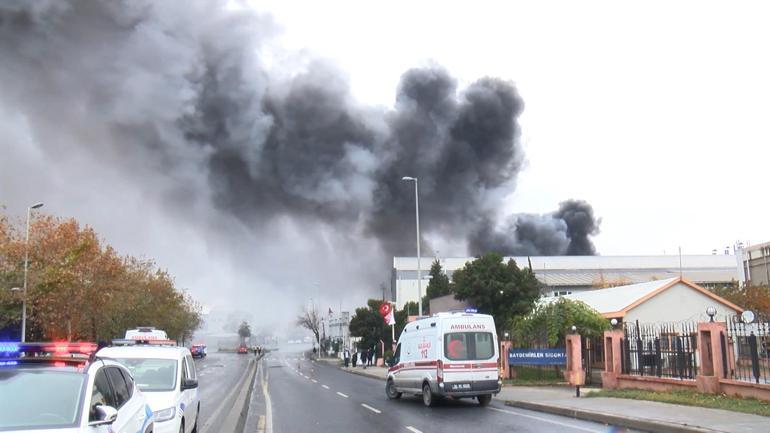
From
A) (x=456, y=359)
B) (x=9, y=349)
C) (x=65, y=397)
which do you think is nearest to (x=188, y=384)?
(x=9, y=349)

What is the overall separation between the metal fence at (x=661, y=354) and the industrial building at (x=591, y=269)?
72947mm

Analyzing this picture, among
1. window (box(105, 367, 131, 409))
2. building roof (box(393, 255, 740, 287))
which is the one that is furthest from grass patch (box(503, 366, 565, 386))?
building roof (box(393, 255, 740, 287))

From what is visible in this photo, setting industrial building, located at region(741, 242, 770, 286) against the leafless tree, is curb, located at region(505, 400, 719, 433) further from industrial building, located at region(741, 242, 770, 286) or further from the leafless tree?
the leafless tree

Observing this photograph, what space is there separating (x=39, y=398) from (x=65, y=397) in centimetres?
21

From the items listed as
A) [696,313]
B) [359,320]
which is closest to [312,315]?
[359,320]

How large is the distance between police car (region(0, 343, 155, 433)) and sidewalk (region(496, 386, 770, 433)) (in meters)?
9.07

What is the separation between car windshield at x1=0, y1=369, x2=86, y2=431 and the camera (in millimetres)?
5172

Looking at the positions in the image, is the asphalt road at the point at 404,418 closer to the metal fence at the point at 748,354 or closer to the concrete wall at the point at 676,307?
the metal fence at the point at 748,354

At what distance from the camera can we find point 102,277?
41125 millimetres

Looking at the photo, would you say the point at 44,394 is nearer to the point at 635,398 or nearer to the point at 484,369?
the point at 484,369

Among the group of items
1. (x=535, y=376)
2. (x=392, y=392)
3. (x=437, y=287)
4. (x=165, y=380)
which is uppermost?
(x=437, y=287)

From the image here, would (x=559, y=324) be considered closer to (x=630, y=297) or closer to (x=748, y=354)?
(x=630, y=297)

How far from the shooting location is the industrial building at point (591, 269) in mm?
94312

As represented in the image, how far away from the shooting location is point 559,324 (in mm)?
25844
